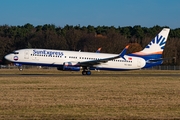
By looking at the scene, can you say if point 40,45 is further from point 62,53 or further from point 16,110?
point 16,110

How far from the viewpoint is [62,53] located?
56.1 meters

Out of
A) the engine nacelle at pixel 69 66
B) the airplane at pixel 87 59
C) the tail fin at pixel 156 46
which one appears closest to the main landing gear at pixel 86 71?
the airplane at pixel 87 59

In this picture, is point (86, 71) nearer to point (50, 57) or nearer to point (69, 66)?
point (69, 66)

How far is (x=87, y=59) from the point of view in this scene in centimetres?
5753

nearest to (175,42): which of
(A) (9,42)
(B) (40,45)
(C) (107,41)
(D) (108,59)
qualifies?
(C) (107,41)

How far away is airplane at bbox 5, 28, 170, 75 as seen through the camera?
54.9 m

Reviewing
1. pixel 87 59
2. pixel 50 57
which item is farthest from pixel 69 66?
pixel 87 59

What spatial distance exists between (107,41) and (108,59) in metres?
71.3

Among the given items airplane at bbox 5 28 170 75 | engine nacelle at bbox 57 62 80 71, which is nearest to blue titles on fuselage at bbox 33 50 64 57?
airplane at bbox 5 28 170 75

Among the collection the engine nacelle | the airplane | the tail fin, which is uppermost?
the tail fin

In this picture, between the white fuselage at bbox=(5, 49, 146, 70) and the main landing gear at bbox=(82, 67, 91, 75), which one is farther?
the main landing gear at bbox=(82, 67, 91, 75)

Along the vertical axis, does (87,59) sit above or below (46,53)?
below

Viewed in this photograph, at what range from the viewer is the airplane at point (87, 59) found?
180 ft

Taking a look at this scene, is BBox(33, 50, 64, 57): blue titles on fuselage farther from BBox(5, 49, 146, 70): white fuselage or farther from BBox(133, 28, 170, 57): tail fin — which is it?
BBox(133, 28, 170, 57): tail fin
